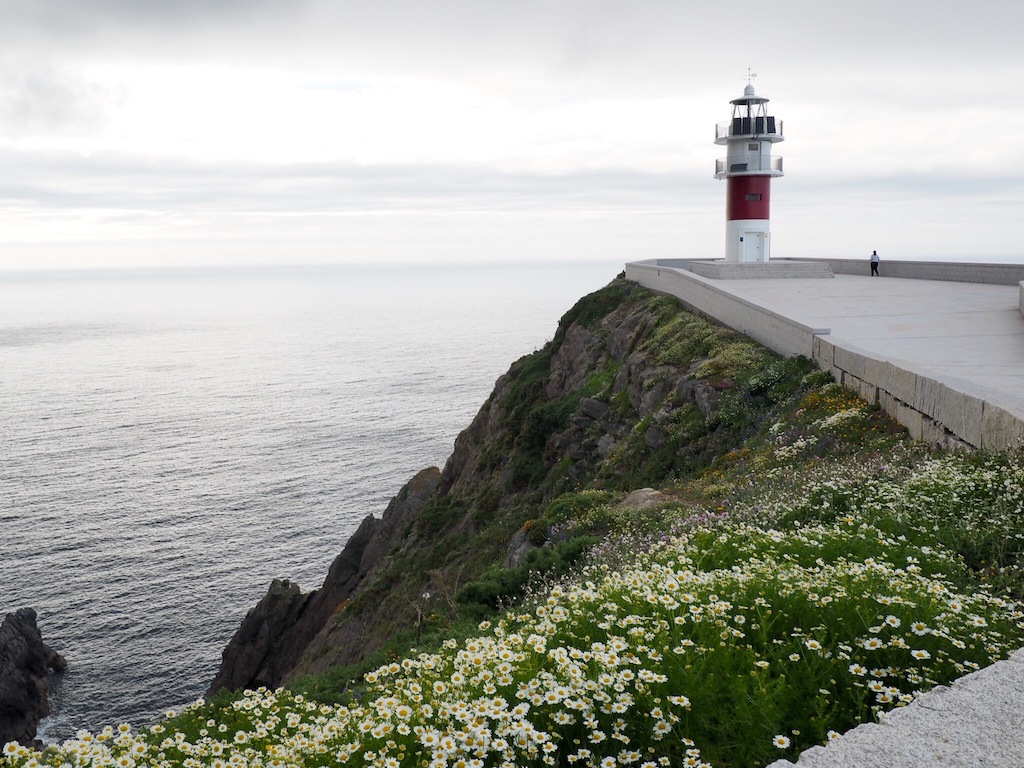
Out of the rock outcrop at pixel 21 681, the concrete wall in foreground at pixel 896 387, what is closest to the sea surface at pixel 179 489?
Answer: the rock outcrop at pixel 21 681

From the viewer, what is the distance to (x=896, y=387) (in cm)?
1277

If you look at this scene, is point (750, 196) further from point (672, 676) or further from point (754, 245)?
point (672, 676)

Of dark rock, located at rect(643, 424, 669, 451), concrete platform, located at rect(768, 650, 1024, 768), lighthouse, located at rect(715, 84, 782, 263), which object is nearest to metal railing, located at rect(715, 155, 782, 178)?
lighthouse, located at rect(715, 84, 782, 263)

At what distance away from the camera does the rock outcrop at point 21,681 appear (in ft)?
123

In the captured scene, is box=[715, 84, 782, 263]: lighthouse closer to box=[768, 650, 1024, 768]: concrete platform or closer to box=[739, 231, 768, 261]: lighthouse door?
box=[739, 231, 768, 261]: lighthouse door

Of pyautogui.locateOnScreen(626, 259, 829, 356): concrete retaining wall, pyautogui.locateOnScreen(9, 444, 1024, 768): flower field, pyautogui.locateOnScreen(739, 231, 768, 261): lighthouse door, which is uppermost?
pyautogui.locateOnScreen(739, 231, 768, 261): lighthouse door

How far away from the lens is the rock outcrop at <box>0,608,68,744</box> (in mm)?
37562

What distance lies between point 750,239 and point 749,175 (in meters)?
3.49

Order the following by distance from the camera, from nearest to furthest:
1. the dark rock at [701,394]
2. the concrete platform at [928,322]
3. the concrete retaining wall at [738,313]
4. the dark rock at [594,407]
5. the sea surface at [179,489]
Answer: the concrete platform at [928,322]
the concrete retaining wall at [738,313]
the dark rock at [701,394]
the dark rock at [594,407]
the sea surface at [179,489]

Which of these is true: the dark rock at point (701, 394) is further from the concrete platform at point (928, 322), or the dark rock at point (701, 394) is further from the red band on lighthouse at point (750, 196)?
the red band on lighthouse at point (750, 196)

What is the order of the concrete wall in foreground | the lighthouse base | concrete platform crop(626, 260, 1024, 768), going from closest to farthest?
1. concrete platform crop(626, 260, 1024, 768)
2. the concrete wall in foreground
3. the lighthouse base

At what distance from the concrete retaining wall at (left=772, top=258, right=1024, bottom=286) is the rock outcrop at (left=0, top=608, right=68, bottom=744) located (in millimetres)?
45855

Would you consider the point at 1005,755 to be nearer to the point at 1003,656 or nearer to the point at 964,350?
the point at 1003,656

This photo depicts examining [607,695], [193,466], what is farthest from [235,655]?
[607,695]
